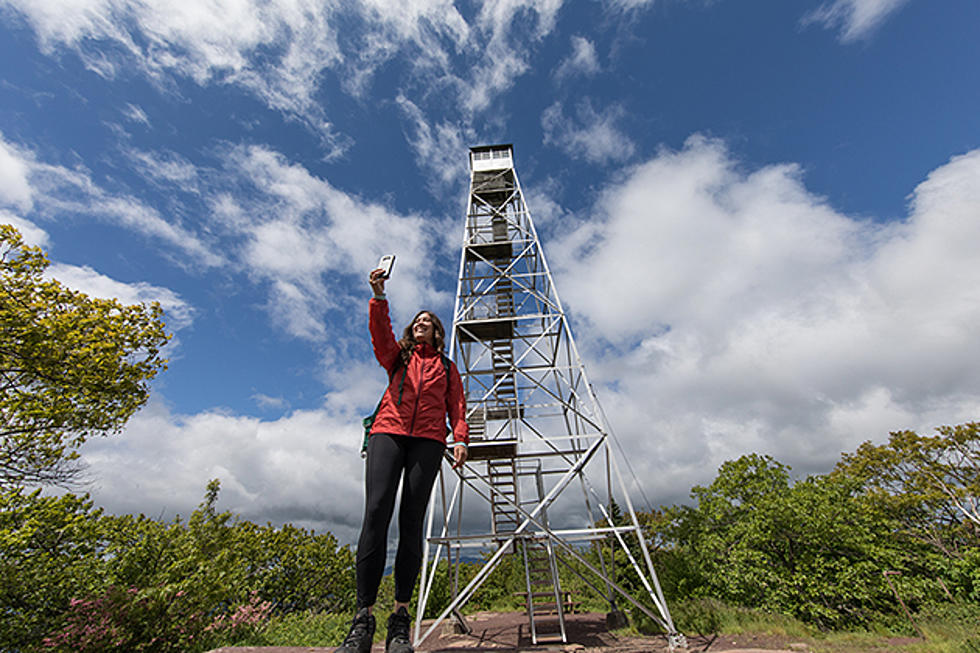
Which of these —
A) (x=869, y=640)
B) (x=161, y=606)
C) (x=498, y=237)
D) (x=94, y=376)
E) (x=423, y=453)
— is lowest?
(x=869, y=640)

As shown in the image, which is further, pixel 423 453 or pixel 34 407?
pixel 34 407

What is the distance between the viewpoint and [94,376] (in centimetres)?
738

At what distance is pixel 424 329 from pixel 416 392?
60 centimetres

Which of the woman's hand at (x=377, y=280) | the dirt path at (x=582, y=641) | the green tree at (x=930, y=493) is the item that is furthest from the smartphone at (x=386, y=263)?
the green tree at (x=930, y=493)

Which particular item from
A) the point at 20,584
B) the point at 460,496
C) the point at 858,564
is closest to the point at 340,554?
the point at 460,496

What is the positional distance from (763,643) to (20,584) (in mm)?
10586

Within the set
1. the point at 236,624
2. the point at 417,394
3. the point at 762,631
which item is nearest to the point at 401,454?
the point at 417,394

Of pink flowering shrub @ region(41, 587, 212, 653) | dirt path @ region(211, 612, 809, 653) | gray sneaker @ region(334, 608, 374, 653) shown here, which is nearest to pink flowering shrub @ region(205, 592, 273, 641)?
pink flowering shrub @ region(41, 587, 212, 653)

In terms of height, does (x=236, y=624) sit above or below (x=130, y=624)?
below

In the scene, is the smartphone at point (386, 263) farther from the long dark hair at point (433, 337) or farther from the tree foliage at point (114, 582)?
the tree foliage at point (114, 582)

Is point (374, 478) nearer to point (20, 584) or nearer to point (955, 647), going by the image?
point (20, 584)

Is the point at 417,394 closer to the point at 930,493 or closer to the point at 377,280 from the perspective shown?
the point at 377,280

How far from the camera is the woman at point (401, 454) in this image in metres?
2.56

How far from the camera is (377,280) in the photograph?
9.16 ft
